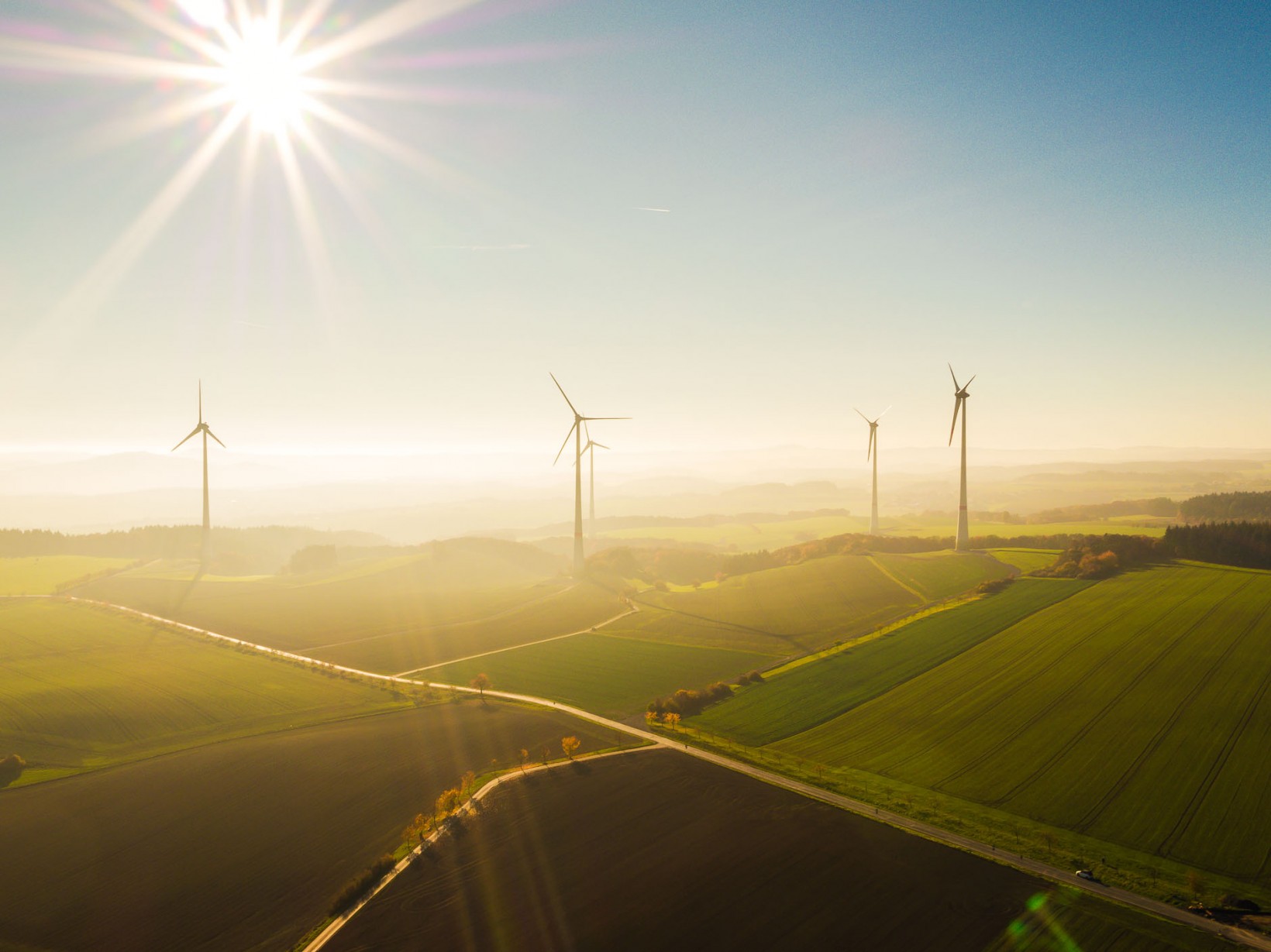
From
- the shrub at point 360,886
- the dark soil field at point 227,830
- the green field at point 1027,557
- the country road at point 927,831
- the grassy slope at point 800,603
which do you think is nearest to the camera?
the country road at point 927,831

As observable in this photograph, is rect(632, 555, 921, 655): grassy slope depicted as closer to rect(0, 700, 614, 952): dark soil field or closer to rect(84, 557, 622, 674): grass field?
rect(84, 557, 622, 674): grass field

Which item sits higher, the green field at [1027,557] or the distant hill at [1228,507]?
the distant hill at [1228,507]

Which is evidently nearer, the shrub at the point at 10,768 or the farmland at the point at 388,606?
the shrub at the point at 10,768

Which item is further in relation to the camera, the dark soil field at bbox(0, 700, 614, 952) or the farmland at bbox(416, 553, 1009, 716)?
the farmland at bbox(416, 553, 1009, 716)

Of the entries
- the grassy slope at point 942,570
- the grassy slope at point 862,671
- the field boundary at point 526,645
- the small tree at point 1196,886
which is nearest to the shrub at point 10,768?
the field boundary at point 526,645

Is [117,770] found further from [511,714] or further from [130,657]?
[130,657]

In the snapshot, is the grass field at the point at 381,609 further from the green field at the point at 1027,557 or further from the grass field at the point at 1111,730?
the green field at the point at 1027,557

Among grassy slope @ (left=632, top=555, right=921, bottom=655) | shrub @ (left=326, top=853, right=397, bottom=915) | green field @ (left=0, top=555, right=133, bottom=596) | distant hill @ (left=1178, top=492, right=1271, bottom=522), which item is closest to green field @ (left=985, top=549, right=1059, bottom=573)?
grassy slope @ (left=632, top=555, right=921, bottom=655)
